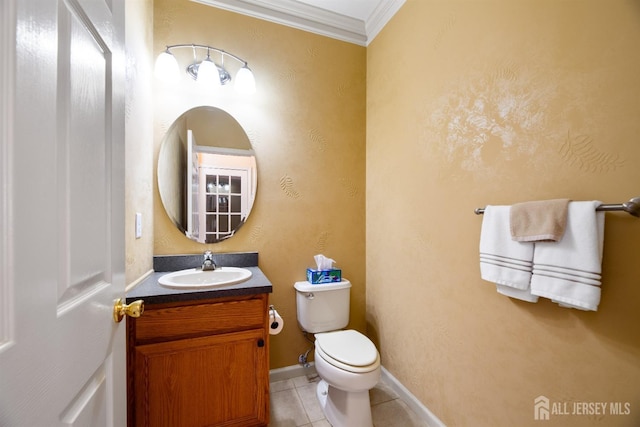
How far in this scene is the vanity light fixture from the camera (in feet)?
5.22

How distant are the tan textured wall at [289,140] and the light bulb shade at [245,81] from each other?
0.09 metres

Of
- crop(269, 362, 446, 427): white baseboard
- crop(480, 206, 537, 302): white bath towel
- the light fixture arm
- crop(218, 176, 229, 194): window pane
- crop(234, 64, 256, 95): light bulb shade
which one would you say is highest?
the light fixture arm

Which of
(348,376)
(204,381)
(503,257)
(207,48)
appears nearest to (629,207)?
(503,257)

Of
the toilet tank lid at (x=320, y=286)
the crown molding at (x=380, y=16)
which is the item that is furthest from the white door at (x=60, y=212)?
the crown molding at (x=380, y=16)

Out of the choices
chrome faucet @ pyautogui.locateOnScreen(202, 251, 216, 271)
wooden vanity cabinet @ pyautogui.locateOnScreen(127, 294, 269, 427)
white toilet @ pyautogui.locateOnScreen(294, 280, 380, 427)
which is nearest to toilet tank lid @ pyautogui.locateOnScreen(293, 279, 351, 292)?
white toilet @ pyautogui.locateOnScreen(294, 280, 380, 427)

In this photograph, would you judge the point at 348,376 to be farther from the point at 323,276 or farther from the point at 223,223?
the point at 223,223

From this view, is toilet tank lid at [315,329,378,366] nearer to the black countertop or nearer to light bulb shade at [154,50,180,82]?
the black countertop

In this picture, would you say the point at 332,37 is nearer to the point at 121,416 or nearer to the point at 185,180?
the point at 185,180

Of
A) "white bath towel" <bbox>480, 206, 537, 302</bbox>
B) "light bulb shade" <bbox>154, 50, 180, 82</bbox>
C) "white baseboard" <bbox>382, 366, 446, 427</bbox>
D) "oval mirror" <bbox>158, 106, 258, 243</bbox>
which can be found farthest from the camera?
"oval mirror" <bbox>158, 106, 258, 243</bbox>

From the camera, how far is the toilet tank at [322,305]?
1.80m

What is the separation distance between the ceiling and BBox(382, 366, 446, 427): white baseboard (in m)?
2.54

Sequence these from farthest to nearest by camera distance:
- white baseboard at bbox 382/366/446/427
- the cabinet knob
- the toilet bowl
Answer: white baseboard at bbox 382/366/446/427, the toilet bowl, the cabinet knob

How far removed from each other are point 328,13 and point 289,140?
1002 millimetres

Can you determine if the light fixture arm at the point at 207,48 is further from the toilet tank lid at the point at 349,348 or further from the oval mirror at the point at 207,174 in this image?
the toilet tank lid at the point at 349,348
